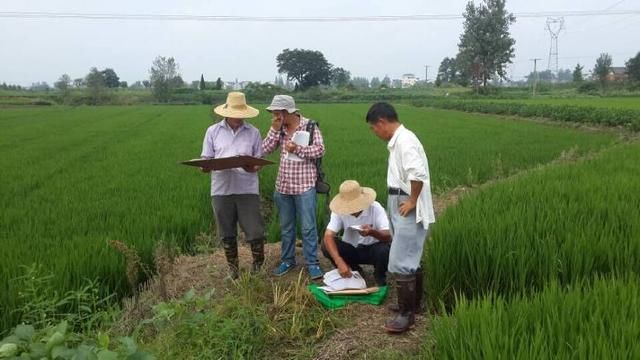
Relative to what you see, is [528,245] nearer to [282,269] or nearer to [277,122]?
[282,269]

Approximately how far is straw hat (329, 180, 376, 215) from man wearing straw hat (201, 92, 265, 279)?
71 centimetres

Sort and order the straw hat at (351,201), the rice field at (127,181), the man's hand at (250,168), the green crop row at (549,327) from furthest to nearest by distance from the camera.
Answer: the rice field at (127,181) → the man's hand at (250,168) → the straw hat at (351,201) → the green crop row at (549,327)

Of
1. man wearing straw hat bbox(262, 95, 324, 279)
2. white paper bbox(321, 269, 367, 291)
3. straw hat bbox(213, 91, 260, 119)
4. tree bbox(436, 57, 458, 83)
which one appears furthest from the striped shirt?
tree bbox(436, 57, 458, 83)

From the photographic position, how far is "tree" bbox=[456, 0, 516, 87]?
50.6 meters

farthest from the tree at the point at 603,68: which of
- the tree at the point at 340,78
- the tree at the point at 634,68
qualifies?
the tree at the point at 340,78

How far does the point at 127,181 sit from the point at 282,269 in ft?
14.7

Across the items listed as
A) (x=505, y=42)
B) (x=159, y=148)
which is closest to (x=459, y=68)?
(x=505, y=42)

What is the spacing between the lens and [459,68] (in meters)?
55.3

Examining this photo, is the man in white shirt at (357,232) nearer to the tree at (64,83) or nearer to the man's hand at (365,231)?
the man's hand at (365,231)

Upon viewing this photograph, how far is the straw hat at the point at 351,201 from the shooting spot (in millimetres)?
3721

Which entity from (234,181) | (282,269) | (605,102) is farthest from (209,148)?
(605,102)

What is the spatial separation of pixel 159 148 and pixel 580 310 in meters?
11.6

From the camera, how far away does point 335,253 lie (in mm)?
3748

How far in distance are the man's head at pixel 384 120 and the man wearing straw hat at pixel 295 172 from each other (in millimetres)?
865
